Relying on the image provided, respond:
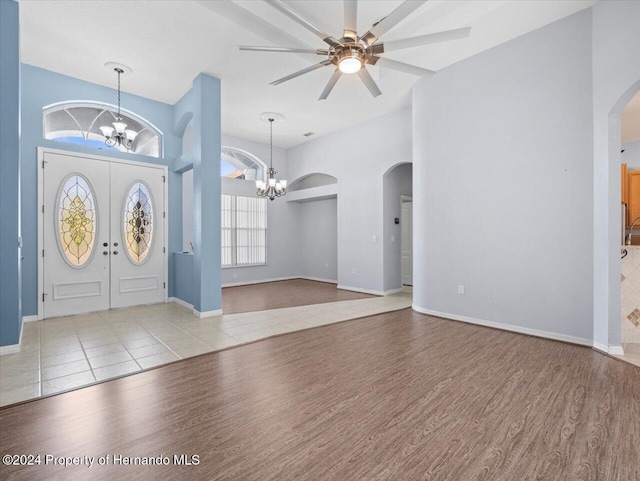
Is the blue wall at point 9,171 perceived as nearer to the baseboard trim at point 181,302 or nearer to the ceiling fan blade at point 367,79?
the baseboard trim at point 181,302

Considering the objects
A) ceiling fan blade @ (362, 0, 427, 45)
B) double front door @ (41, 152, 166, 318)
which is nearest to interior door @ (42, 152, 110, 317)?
double front door @ (41, 152, 166, 318)

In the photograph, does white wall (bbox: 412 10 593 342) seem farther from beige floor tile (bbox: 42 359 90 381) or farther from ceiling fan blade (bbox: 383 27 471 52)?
beige floor tile (bbox: 42 359 90 381)

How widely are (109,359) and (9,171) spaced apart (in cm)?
222

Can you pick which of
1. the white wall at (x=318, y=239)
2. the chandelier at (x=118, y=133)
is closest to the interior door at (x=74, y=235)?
the chandelier at (x=118, y=133)

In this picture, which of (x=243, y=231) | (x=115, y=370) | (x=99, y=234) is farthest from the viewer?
(x=243, y=231)

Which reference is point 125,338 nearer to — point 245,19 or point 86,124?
point 86,124

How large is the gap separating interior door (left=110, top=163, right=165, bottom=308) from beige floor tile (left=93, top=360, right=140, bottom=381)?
2.74m

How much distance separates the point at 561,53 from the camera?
3.56 m

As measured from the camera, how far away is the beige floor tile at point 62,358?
297 centimetres

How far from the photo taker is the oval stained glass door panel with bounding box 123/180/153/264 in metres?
5.39

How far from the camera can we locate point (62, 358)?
3096 mm

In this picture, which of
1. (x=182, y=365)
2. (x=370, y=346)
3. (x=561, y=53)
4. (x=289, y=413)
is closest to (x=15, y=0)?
(x=182, y=365)

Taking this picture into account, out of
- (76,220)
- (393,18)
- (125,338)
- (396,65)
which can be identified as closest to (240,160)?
(76,220)

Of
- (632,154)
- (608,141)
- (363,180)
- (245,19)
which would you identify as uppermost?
(245,19)
